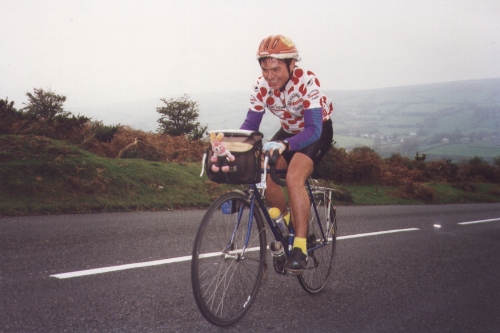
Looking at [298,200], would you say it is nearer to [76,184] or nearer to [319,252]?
[319,252]

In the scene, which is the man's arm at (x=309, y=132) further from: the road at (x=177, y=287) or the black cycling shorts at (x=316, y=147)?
the road at (x=177, y=287)

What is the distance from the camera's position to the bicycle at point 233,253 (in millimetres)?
2570

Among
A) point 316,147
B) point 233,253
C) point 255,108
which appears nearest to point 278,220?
point 233,253

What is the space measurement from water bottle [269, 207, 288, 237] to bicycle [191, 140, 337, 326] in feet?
0.17

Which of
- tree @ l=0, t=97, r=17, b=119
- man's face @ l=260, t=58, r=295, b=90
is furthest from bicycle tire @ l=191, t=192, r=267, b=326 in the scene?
tree @ l=0, t=97, r=17, b=119

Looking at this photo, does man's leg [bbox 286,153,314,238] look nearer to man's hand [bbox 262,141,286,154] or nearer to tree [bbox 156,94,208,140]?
man's hand [bbox 262,141,286,154]

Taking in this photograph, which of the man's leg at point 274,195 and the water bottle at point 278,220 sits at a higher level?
the man's leg at point 274,195

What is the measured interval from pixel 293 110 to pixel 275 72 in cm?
43

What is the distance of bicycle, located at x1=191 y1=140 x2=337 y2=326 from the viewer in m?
2.57

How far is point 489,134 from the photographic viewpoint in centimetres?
13212

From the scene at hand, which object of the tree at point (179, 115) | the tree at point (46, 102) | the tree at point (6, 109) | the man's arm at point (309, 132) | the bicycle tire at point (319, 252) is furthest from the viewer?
the tree at point (179, 115)

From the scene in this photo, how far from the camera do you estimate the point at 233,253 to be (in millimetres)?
2893

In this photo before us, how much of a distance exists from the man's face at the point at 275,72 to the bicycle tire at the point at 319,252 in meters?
1.37

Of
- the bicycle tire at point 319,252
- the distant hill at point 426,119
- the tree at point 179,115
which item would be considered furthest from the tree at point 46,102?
the distant hill at point 426,119
